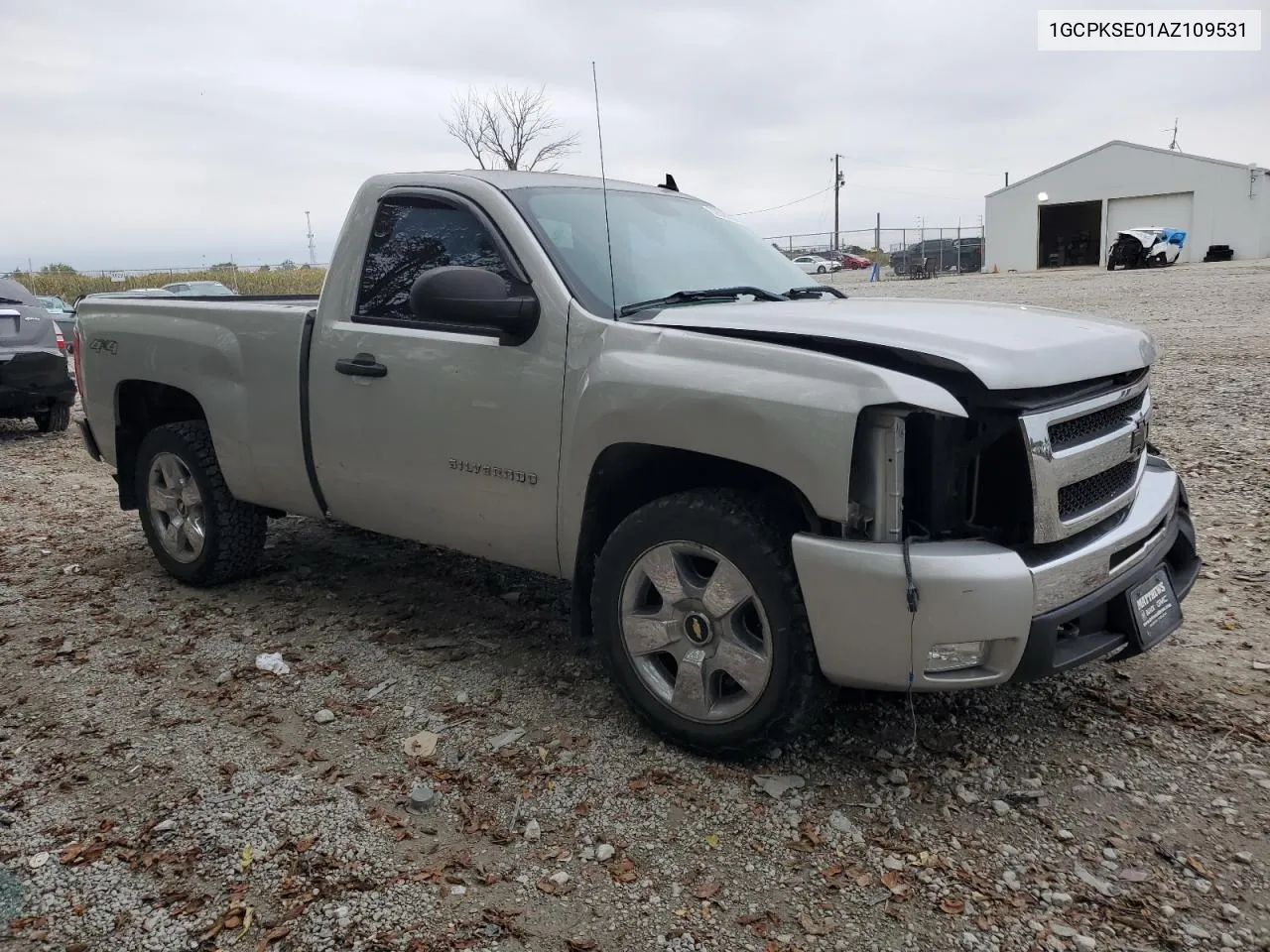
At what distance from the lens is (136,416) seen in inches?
215

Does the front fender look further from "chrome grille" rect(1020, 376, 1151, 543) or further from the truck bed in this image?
the truck bed

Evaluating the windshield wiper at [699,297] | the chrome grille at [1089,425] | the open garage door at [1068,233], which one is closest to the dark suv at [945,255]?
the open garage door at [1068,233]

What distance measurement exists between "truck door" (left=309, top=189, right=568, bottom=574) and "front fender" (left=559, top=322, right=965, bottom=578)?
0.45 ft

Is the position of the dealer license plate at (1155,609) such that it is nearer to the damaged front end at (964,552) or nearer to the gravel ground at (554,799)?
the damaged front end at (964,552)

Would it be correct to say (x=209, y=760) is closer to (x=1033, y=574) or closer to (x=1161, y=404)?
(x=1033, y=574)

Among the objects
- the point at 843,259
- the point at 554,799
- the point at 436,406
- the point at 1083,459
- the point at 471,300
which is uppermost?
the point at 471,300

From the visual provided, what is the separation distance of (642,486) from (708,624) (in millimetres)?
577

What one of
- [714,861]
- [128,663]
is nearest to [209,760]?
[128,663]

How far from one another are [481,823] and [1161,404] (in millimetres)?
7578

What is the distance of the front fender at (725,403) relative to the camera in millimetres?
2781

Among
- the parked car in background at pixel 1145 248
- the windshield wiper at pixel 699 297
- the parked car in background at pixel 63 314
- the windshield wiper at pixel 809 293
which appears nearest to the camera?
the windshield wiper at pixel 699 297

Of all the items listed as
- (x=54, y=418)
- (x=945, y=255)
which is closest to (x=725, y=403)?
(x=54, y=418)

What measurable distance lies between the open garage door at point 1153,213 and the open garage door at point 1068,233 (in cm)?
64

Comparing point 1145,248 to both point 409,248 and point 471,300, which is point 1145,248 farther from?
point 471,300
